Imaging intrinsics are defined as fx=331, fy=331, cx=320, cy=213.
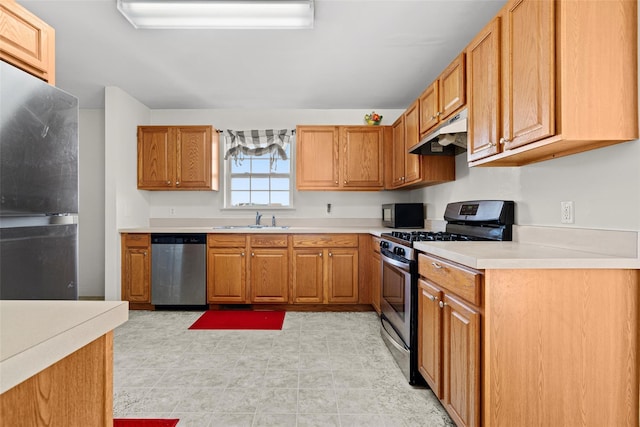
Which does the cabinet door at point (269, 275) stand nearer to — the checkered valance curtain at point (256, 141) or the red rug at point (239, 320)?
the red rug at point (239, 320)

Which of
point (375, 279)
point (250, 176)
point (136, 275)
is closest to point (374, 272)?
point (375, 279)

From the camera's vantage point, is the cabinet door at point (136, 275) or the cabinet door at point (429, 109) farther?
the cabinet door at point (136, 275)

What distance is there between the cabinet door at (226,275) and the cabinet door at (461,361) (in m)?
2.54

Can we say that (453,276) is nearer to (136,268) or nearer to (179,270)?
(179,270)

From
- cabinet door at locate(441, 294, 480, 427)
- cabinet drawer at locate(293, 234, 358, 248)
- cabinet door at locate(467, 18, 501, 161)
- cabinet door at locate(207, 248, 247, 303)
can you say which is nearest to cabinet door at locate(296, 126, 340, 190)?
cabinet drawer at locate(293, 234, 358, 248)

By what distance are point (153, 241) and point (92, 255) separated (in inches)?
49.4

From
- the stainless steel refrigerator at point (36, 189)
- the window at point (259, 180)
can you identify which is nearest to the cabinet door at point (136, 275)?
the window at point (259, 180)

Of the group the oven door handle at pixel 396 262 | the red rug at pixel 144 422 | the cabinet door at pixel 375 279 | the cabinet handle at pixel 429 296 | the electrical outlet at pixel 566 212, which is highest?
Answer: the electrical outlet at pixel 566 212

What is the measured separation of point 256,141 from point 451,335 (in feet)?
11.4

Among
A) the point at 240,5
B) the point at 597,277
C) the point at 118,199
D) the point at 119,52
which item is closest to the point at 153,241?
the point at 118,199

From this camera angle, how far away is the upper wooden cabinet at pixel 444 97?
222cm

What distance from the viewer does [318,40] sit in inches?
105

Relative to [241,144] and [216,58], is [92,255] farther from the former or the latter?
[216,58]

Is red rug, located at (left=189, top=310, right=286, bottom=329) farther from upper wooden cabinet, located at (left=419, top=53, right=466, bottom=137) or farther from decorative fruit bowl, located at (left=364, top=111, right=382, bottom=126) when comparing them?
decorative fruit bowl, located at (left=364, top=111, right=382, bottom=126)
